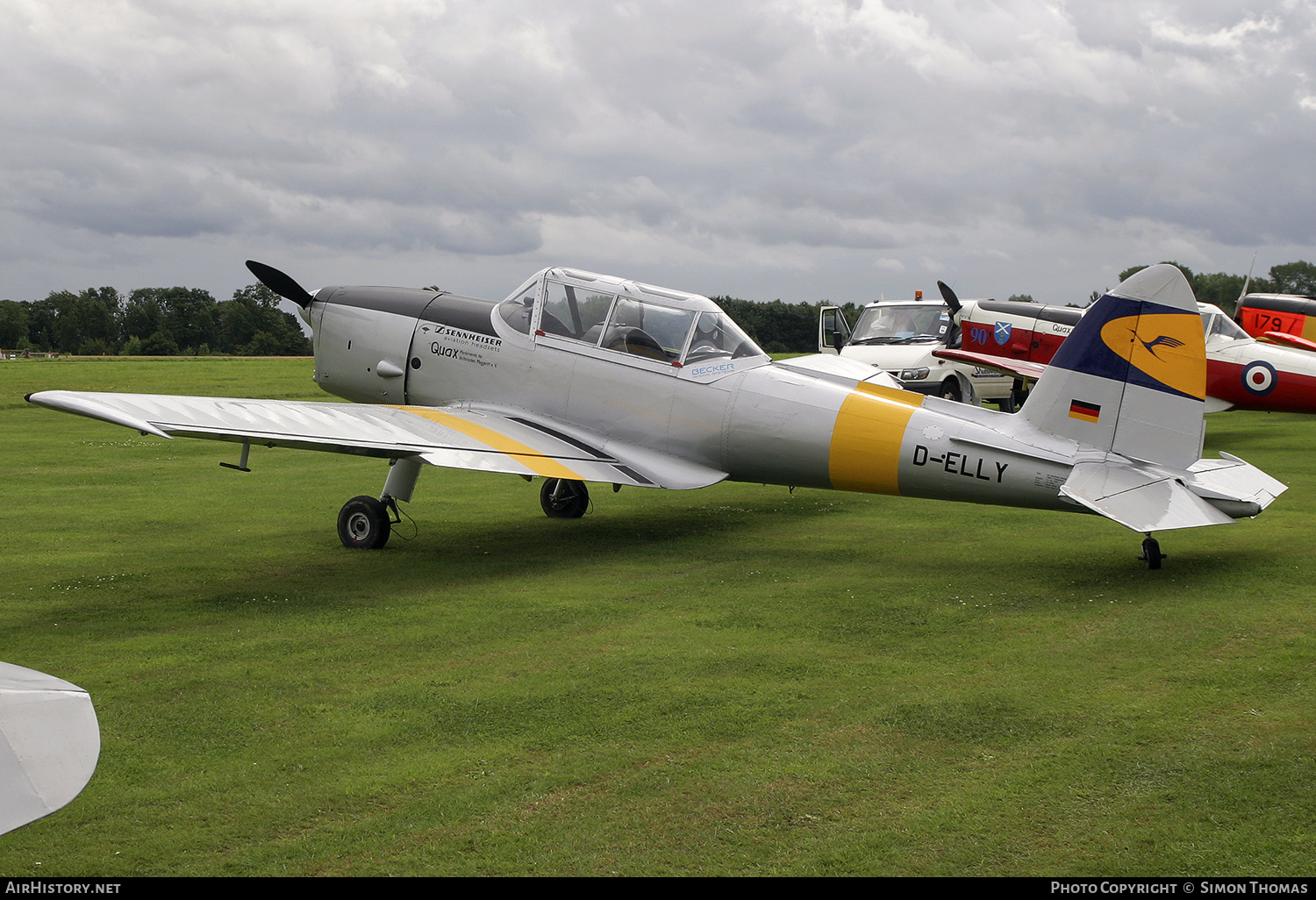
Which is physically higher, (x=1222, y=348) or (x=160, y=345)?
(x=1222, y=348)

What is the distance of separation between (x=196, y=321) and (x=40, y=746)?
7297 cm

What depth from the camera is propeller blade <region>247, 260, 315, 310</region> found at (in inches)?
434

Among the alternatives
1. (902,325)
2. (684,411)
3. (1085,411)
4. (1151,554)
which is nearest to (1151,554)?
(1151,554)

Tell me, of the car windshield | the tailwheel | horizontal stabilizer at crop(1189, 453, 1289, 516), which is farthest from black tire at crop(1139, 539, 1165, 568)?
the car windshield

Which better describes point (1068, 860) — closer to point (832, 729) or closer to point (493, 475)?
point (832, 729)

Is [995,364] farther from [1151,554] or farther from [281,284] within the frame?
[281,284]

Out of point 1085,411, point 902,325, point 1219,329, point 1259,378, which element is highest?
point 1219,329

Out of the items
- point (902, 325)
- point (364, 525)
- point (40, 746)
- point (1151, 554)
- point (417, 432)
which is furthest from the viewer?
point (902, 325)

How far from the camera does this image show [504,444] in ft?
28.8

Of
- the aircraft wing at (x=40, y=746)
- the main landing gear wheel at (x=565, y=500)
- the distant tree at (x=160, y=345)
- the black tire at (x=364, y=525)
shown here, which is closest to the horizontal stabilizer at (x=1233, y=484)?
the main landing gear wheel at (x=565, y=500)

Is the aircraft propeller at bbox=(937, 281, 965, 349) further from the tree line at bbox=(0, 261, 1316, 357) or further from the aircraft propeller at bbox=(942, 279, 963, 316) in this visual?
the tree line at bbox=(0, 261, 1316, 357)

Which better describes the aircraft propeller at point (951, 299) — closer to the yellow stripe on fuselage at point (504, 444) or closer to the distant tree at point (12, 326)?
the yellow stripe on fuselage at point (504, 444)

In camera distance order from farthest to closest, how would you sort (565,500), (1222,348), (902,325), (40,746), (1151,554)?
(902,325), (1222,348), (565,500), (1151,554), (40,746)

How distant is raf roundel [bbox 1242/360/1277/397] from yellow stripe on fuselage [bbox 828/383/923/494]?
34.5ft
